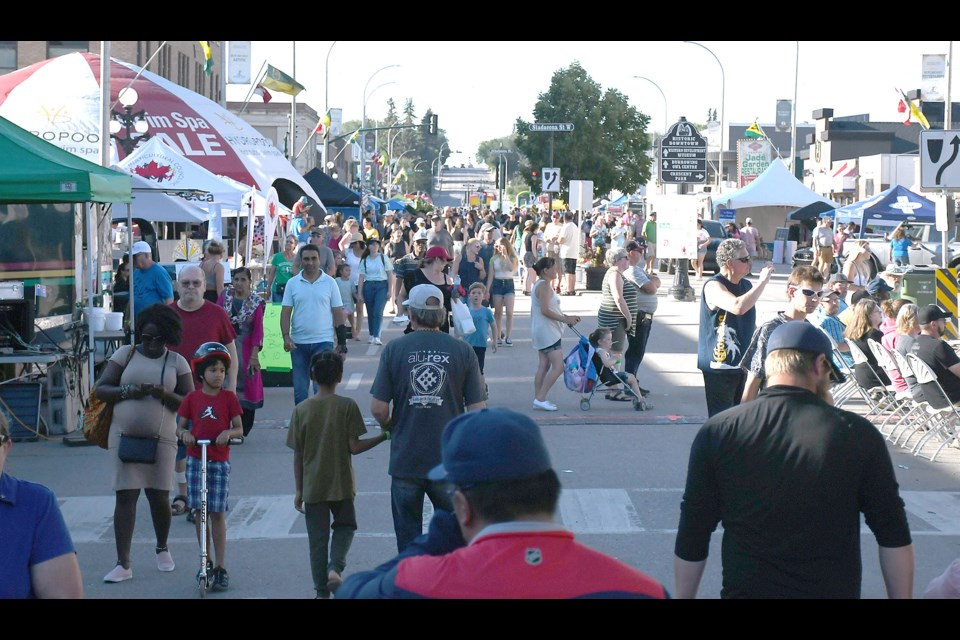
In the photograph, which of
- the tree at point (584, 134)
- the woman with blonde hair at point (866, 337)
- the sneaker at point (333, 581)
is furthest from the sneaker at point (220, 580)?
the tree at point (584, 134)

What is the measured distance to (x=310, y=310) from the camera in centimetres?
1070

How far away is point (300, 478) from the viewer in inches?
253

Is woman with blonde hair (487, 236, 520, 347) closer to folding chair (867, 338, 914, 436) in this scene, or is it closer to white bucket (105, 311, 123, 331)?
white bucket (105, 311, 123, 331)

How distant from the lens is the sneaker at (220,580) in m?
6.73

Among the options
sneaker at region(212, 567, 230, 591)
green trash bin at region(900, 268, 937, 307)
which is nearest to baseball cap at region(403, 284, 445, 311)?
sneaker at region(212, 567, 230, 591)

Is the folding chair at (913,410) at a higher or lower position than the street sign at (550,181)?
lower

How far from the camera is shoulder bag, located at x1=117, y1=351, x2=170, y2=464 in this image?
6.89m

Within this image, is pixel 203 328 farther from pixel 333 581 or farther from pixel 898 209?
pixel 898 209

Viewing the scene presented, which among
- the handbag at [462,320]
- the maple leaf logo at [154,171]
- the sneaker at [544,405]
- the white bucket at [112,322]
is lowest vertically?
the sneaker at [544,405]

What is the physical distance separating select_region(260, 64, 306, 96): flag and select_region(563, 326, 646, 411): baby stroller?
860 inches

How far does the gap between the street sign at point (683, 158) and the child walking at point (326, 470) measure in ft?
74.1

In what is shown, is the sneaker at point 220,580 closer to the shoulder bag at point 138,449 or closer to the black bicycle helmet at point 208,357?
the shoulder bag at point 138,449

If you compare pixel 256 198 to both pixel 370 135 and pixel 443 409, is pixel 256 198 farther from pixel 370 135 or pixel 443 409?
pixel 370 135
